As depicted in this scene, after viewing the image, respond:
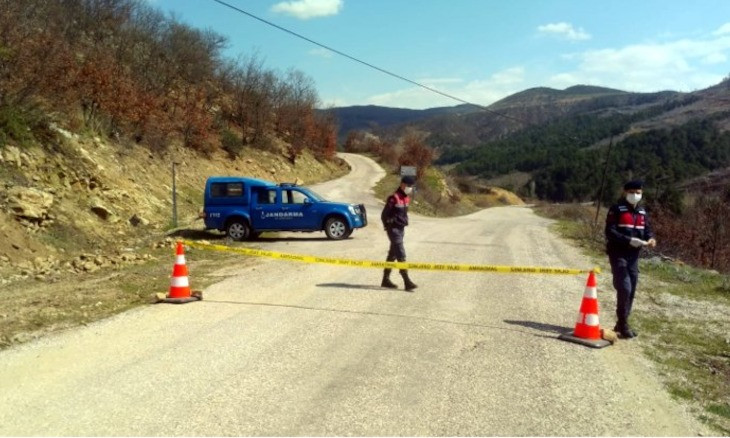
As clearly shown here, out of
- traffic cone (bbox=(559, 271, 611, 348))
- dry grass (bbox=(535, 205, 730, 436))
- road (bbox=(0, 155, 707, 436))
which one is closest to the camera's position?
road (bbox=(0, 155, 707, 436))

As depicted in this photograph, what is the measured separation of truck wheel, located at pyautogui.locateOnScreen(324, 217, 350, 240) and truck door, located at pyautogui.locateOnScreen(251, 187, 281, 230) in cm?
155

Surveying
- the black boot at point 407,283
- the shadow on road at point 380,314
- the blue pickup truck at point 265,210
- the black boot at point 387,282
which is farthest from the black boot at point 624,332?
the blue pickup truck at point 265,210

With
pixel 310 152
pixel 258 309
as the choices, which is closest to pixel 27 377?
pixel 258 309

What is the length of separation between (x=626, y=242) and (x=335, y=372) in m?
4.10

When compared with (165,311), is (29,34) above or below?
above

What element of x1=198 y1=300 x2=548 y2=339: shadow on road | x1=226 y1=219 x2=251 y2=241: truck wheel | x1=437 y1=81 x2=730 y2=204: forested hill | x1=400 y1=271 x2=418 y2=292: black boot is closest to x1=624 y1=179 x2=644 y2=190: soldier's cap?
x1=198 y1=300 x2=548 y2=339: shadow on road

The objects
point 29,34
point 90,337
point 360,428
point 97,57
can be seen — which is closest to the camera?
point 360,428

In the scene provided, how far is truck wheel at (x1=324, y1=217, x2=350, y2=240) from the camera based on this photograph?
60.1ft

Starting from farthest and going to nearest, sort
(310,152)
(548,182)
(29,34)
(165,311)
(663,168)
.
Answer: (548,182)
(663,168)
(310,152)
(29,34)
(165,311)

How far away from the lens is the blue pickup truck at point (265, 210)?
17703mm

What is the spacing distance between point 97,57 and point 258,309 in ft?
66.3

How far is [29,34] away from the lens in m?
16.6

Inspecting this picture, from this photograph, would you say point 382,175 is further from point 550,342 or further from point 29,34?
point 550,342

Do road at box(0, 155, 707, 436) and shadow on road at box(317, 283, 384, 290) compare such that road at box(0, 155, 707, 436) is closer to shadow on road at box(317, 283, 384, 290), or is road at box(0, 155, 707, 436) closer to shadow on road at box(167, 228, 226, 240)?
shadow on road at box(317, 283, 384, 290)
